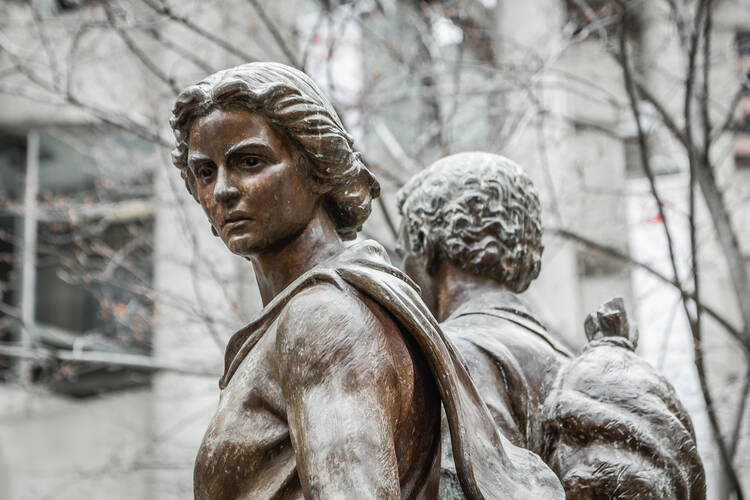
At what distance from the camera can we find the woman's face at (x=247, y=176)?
9.55 feet

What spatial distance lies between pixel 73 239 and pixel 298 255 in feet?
37.1

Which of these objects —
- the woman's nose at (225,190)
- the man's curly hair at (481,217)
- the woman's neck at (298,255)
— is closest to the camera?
the woman's nose at (225,190)

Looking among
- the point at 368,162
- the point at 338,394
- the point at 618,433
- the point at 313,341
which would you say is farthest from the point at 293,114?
the point at 368,162

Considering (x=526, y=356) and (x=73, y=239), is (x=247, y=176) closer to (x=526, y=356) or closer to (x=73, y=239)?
(x=526, y=356)

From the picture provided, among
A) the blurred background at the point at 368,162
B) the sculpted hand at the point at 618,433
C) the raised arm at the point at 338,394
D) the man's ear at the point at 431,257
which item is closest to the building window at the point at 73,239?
the blurred background at the point at 368,162

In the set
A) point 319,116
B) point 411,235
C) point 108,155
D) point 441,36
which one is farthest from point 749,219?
point 319,116

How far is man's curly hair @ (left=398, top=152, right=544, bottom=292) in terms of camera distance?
3.77 m

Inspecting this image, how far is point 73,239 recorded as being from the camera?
13.8 metres

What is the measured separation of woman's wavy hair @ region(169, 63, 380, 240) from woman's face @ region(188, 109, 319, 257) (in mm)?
32

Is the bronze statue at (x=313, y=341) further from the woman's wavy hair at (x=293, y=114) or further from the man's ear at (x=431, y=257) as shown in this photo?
the man's ear at (x=431, y=257)

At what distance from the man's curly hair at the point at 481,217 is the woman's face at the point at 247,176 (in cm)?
93

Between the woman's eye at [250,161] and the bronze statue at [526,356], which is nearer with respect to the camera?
the woman's eye at [250,161]

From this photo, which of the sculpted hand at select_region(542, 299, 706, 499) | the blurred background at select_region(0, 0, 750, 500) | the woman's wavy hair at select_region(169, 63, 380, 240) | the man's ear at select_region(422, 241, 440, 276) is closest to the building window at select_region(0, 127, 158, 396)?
the blurred background at select_region(0, 0, 750, 500)

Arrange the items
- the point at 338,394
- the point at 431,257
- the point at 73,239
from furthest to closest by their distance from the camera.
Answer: the point at 73,239 → the point at 431,257 → the point at 338,394
